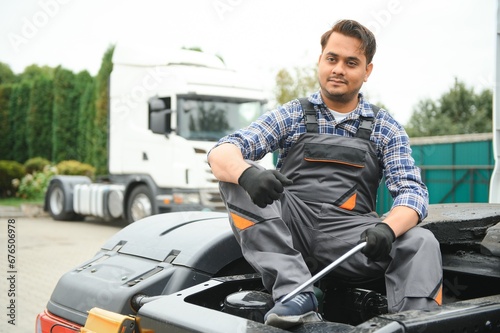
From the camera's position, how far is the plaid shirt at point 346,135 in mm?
2451

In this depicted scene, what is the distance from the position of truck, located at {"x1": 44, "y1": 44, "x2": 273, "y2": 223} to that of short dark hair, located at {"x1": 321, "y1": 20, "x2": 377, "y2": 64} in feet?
29.8

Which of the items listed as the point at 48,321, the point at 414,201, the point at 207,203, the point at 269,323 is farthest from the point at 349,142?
the point at 207,203

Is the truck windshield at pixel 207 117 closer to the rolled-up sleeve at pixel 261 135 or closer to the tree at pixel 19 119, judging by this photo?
the rolled-up sleeve at pixel 261 135

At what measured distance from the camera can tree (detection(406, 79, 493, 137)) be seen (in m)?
30.2

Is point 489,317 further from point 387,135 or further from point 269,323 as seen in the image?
point 387,135

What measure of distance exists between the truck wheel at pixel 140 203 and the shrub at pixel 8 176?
10280 mm

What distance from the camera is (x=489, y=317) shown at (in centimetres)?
182

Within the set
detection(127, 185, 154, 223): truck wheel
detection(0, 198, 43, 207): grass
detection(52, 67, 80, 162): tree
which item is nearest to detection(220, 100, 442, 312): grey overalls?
detection(127, 185, 154, 223): truck wheel

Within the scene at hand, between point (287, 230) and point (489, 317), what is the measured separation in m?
0.68

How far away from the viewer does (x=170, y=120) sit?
11641 millimetres

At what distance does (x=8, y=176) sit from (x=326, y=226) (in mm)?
20876

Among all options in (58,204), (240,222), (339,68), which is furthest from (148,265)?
(58,204)

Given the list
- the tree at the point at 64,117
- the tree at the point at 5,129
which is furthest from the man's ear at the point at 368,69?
the tree at the point at 5,129

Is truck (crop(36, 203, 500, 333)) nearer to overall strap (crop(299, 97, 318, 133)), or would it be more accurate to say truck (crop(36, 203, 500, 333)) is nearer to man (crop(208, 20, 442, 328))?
man (crop(208, 20, 442, 328))
